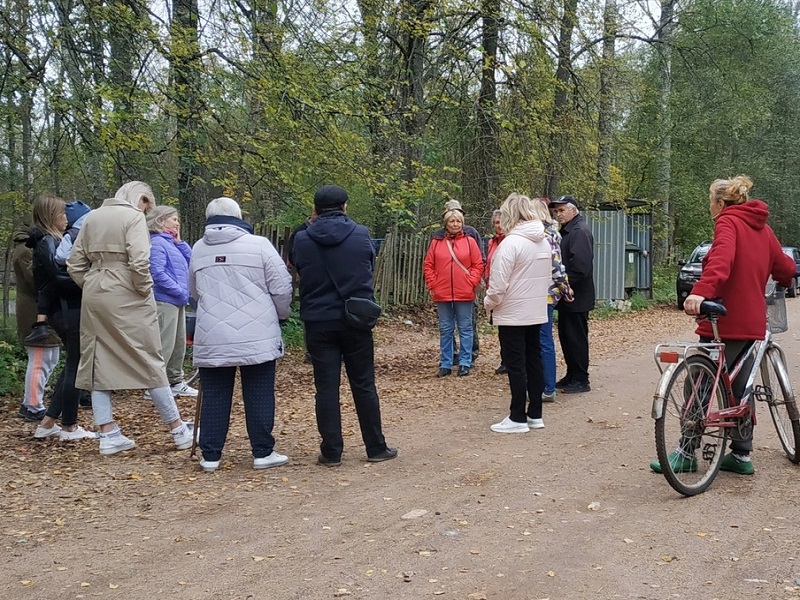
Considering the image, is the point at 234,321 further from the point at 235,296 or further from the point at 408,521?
the point at 408,521

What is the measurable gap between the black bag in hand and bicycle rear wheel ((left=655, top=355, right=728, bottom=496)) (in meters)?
1.93

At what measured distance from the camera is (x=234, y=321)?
5176mm

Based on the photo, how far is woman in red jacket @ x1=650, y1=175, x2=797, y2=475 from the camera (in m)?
4.85

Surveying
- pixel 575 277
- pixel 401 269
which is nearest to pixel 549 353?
pixel 575 277

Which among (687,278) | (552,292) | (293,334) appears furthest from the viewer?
(687,278)

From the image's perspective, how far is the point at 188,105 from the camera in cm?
847

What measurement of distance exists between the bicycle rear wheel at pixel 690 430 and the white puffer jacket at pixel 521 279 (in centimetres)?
169

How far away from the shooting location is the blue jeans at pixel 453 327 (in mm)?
9000

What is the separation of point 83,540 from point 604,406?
4.86m

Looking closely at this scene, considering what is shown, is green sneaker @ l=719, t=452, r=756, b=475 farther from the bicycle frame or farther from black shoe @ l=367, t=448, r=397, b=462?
black shoe @ l=367, t=448, r=397, b=462

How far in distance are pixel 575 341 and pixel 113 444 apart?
14.8ft

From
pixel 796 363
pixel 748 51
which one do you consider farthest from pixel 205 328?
pixel 748 51

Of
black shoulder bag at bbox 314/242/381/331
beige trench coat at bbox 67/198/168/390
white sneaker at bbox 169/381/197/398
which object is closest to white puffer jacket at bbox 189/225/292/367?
black shoulder bag at bbox 314/242/381/331

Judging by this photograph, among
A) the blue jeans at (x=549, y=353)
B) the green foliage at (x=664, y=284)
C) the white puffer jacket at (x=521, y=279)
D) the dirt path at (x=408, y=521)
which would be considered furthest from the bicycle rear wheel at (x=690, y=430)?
the green foliage at (x=664, y=284)
